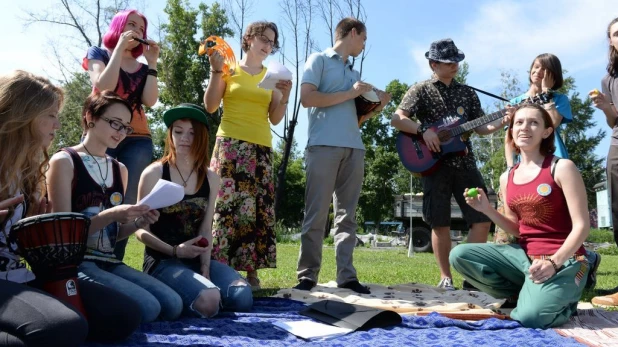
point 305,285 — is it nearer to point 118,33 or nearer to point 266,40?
point 266,40

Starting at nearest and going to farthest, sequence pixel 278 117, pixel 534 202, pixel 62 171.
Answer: pixel 62 171
pixel 534 202
pixel 278 117

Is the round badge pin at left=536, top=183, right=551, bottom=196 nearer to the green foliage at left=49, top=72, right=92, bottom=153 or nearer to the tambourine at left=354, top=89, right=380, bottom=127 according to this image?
the tambourine at left=354, top=89, right=380, bottom=127

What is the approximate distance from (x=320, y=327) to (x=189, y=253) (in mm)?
1000

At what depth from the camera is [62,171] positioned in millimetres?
3092

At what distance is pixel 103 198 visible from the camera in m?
3.28

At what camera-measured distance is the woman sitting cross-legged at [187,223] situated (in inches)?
143

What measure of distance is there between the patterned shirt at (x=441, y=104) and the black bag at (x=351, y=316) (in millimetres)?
2199

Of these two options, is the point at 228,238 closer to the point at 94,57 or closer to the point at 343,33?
the point at 94,57

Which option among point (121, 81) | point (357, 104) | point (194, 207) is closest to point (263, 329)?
point (194, 207)

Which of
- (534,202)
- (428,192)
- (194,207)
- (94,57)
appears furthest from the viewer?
(428,192)

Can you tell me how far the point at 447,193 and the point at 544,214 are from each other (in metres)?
1.63

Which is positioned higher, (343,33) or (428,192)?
(343,33)

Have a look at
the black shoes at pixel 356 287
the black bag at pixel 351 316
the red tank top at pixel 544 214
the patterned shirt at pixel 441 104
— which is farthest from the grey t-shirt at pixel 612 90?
the black bag at pixel 351 316

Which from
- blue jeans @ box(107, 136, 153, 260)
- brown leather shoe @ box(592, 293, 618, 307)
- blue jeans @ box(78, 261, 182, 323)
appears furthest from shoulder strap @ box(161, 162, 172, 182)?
brown leather shoe @ box(592, 293, 618, 307)
